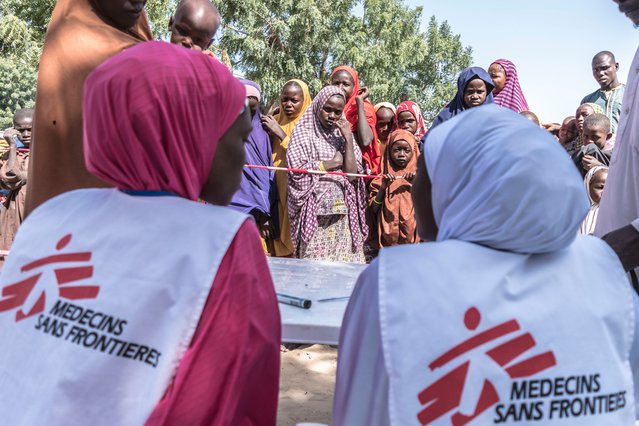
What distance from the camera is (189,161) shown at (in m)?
1.38

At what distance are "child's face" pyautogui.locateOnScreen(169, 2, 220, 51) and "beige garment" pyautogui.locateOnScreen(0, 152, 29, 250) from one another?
8.68 feet

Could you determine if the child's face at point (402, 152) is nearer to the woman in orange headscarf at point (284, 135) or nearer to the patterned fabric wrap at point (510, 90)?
the woman in orange headscarf at point (284, 135)

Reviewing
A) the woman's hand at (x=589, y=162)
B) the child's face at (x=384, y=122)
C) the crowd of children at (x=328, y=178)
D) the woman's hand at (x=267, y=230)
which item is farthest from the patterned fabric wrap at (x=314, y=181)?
the woman's hand at (x=589, y=162)

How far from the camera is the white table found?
1.61 metres

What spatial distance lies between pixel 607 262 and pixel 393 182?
14.3 ft

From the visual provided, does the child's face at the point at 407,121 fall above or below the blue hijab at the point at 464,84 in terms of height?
below

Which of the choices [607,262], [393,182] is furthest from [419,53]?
[607,262]

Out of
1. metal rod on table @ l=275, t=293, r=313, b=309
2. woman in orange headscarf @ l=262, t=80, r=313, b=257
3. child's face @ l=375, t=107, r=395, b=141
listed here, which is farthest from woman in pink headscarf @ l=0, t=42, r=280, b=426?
child's face @ l=375, t=107, r=395, b=141

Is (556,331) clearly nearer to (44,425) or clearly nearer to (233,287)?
(233,287)

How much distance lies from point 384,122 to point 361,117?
0.67 meters

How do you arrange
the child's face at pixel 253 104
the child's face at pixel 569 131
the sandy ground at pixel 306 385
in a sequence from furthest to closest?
the child's face at pixel 569 131 < the child's face at pixel 253 104 < the sandy ground at pixel 306 385

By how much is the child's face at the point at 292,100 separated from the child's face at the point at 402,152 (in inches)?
41.7

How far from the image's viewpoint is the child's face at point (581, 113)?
21.2ft

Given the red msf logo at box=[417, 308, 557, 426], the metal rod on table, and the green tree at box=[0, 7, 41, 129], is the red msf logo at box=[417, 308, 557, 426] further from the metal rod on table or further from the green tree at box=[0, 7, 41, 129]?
the green tree at box=[0, 7, 41, 129]
